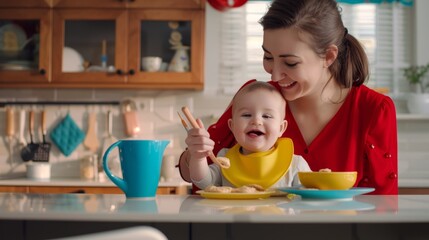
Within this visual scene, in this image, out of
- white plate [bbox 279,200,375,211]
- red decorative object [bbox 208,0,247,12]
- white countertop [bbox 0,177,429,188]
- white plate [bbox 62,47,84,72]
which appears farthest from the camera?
red decorative object [bbox 208,0,247,12]

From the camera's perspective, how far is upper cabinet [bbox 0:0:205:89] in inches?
153

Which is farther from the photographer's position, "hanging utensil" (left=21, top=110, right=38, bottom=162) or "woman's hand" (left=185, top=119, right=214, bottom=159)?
"hanging utensil" (left=21, top=110, right=38, bottom=162)

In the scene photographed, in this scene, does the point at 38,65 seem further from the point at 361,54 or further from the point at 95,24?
the point at 361,54

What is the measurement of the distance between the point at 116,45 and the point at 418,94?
1.97 m

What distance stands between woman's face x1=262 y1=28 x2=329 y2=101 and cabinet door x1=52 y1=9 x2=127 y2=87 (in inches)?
87.0

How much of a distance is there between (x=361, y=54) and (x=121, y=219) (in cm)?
122

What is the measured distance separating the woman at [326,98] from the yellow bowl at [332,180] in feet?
1.47

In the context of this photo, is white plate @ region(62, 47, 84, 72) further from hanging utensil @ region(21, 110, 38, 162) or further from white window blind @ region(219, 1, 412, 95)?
white window blind @ region(219, 1, 412, 95)

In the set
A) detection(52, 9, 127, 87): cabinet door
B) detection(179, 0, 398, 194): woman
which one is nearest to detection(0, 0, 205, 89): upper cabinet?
detection(52, 9, 127, 87): cabinet door

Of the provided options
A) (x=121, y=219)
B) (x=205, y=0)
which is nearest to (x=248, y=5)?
(x=205, y=0)

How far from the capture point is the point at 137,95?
4.19 metres

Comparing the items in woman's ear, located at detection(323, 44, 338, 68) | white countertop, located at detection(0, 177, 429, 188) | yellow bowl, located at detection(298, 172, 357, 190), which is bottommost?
white countertop, located at detection(0, 177, 429, 188)

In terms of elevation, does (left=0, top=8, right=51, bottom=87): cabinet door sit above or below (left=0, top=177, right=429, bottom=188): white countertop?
above

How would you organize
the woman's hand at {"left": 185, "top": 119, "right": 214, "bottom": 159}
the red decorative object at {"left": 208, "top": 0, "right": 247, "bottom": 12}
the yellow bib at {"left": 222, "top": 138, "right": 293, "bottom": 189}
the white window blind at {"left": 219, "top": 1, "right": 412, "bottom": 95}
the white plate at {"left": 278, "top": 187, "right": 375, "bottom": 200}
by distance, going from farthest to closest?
the white window blind at {"left": 219, "top": 1, "right": 412, "bottom": 95} → the red decorative object at {"left": 208, "top": 0, "right": 247, "bottom": 12} → the yellow bib at {"left": 222, "top": 138, "right": 293, "bottom": 189} → the woman's hand at {"left": 185, "top": 119, "right": 214, "bottom": 159} → the white plate at {"left": 278, "top": 187, "right": 375, "bottom": 200}
